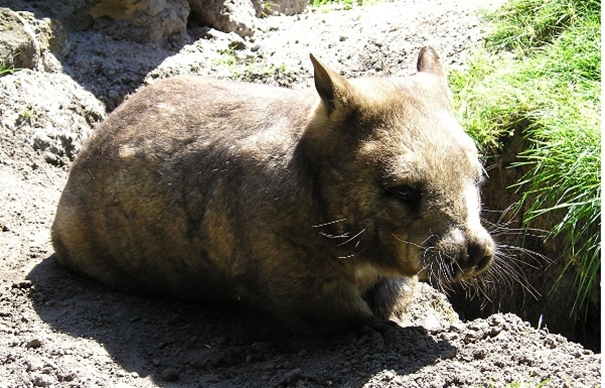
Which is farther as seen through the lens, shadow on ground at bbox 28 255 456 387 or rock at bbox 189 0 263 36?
rock at bbox 189 0 263 36

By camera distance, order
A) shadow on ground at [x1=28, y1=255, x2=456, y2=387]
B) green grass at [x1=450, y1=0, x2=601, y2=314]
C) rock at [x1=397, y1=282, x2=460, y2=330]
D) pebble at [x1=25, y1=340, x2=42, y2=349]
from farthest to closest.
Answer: green grass at [x1=450, y1=0, x2=601, y2=314] < rock at [x1=397, y1=282, x2=460, y2=330] < pebble at [x1=25, y1=340, x2=42, y2=349] < shadow on ground at [x1=28, y1=255, x2=456, y2=387]

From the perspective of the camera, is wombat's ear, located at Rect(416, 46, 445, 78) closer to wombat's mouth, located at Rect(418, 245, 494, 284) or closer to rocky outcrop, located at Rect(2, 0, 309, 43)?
wombat's mouth, located at Rect(418, 245, 494, 284)

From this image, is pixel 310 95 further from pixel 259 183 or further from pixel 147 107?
pixel 147 107

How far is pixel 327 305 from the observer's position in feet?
14.6

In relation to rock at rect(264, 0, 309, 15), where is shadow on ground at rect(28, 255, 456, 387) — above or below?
below

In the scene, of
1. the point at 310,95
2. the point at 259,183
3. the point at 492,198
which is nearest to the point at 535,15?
the point at 492,198

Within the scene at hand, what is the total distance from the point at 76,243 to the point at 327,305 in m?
1.59

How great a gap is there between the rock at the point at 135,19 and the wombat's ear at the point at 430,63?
10.1 feet

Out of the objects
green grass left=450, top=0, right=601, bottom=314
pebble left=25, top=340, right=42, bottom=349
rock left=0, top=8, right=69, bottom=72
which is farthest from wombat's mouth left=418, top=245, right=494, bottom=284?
rock left=0, top=8, right=69, bottom=72

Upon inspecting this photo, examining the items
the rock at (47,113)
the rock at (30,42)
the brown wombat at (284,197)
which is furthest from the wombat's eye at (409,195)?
the rock at (30,42)

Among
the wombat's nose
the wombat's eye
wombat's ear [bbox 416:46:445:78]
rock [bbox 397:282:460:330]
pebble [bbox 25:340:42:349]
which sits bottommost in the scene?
pebble [bbox 25:340:42:349]

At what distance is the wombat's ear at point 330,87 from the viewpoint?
4219mm

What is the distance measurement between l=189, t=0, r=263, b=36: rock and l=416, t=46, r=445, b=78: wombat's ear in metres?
3.06

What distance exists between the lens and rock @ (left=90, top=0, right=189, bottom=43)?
7.43 metres
